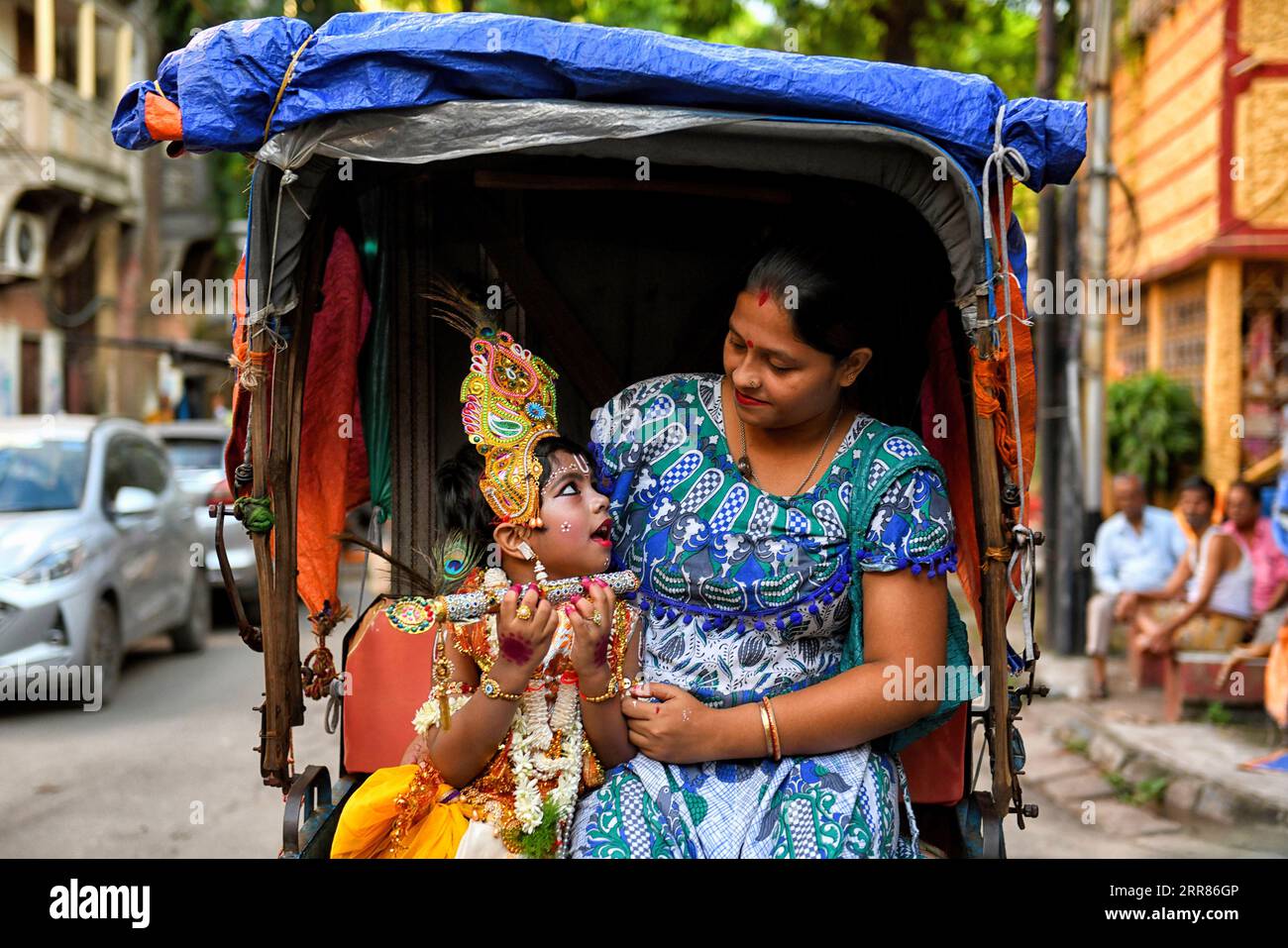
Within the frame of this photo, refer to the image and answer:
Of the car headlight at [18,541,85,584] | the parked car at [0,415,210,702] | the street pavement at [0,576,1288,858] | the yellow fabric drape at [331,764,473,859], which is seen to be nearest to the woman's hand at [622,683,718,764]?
the yellow fabric drape at [331,764,473,859]

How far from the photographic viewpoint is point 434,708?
2.45 m

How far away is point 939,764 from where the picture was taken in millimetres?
2916

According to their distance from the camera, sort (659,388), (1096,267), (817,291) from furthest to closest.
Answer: (1096,267) → (659,388) → (817,291)

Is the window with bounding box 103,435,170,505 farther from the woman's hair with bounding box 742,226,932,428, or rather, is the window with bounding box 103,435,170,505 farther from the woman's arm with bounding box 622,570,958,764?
the woman's arm with bounding box 622,570,958,764

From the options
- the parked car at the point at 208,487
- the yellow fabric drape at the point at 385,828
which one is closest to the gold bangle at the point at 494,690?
the yellow fabric drape at the point at 385,828

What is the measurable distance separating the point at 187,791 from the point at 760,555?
4.34 metres

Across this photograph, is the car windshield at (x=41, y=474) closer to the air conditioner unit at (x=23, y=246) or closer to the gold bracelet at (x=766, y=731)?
Answer: the gold bracelet at (x=766, y=731)

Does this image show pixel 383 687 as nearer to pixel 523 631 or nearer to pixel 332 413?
pixel 332 413

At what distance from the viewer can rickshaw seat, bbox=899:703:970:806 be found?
2.90m

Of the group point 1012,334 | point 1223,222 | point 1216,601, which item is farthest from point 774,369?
point 1223,222

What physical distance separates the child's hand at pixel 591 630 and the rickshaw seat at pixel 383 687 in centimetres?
75
